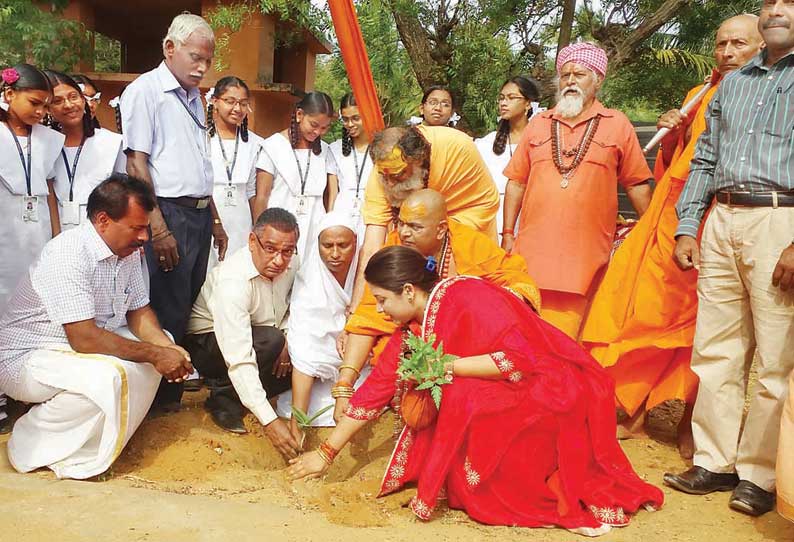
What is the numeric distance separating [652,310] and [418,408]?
60.6 inches

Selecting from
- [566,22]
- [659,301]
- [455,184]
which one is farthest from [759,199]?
[566,22]

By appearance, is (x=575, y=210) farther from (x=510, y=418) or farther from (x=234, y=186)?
(x=234, y=186)

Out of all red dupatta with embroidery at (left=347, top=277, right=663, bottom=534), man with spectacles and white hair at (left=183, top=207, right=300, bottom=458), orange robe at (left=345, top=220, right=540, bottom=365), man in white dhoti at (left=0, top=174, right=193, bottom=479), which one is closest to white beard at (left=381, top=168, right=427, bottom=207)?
orange robe at (left=345, top=220, right=540, bottom=365)

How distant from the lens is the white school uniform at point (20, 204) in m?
4.02

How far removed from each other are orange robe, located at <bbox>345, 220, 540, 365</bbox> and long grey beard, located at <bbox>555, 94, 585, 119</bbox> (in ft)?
2.80

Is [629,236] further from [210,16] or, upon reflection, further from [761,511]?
[210,16]

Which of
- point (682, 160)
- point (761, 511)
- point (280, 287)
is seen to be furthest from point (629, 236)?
point (280, 287)

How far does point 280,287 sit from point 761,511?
8.51 ft

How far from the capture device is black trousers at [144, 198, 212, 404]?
405cm

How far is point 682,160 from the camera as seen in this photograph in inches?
152

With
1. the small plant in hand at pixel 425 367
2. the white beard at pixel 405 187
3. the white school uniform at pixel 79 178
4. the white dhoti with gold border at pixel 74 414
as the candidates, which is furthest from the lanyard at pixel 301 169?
the small plant in hand at pixel 425 367

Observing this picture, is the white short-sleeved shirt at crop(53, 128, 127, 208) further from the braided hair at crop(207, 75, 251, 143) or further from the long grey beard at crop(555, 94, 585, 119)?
the long grey beard at crop(555, 94, 585, 119)

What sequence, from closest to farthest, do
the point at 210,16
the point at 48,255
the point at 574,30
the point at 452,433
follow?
the point at 452,433 → the point at 48,255 → the point at 210,16 → the point at 574,30

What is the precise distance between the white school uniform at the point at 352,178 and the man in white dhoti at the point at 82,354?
2.18 m
